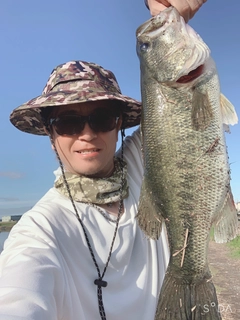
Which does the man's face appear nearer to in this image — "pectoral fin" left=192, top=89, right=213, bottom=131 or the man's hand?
"pectoral fin" left=192, top=89, right=213, bottom=131

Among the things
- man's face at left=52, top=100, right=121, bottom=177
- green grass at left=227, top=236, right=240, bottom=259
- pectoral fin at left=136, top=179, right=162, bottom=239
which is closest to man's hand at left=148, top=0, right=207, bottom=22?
man's face at left=52, top=100, right=121, bottom=177

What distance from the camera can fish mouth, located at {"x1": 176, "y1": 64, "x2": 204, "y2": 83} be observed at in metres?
2.54

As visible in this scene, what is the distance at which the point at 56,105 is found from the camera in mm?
2721

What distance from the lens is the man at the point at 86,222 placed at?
2.05 metres

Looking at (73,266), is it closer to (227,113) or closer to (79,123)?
(79,123)

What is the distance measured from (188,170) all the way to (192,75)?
74cm

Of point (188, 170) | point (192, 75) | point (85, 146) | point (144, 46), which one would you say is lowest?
point (188, 170)

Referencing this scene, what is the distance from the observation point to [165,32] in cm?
269

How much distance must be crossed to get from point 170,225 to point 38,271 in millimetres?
1090

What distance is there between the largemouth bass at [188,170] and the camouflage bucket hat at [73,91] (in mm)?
443

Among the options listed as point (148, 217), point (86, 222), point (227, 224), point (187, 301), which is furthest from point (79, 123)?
point (187, 301)

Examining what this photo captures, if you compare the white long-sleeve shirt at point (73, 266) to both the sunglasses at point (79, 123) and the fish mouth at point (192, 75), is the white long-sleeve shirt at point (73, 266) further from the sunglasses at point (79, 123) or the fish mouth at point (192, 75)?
the fish mouth at point (192, 75)

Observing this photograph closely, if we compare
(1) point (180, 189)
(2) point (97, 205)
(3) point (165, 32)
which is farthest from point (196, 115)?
(2) point (97, 205)

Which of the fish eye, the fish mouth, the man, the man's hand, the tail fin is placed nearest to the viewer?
the man
